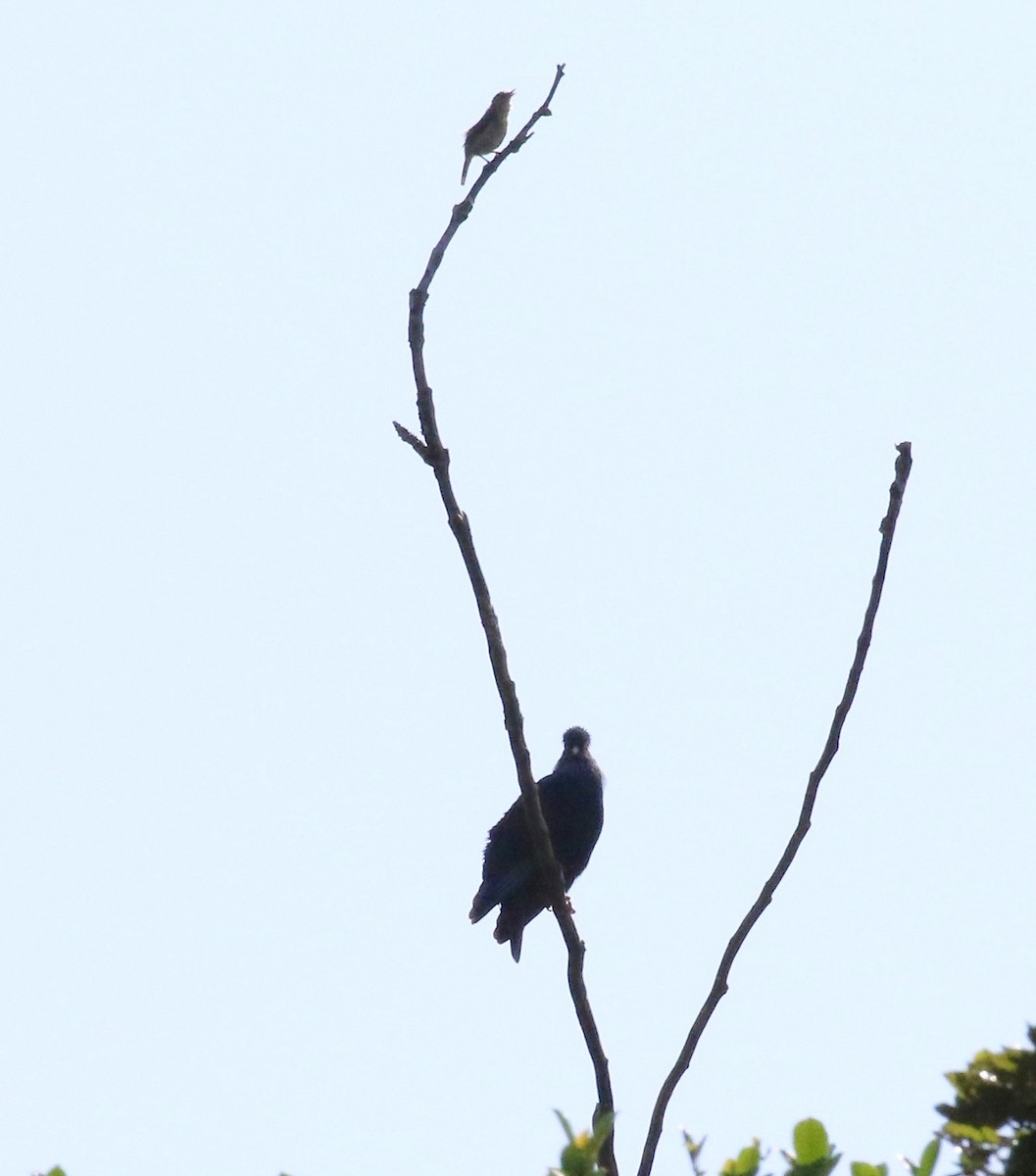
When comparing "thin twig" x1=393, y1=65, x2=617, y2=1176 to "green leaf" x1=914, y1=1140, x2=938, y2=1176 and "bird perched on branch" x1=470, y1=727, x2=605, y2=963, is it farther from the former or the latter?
"bird perched on branch" x1=470, y1=727, x2=605, y2=963

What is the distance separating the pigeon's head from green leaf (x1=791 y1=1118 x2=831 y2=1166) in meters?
5.88

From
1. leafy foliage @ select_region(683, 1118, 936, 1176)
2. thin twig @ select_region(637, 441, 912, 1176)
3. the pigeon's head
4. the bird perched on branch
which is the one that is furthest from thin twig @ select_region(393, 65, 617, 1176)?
the pigeon's head

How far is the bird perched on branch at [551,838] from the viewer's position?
711 centimetres

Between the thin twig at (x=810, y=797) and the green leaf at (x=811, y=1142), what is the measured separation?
0.67 meters

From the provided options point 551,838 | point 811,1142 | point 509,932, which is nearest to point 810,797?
point 811,1142

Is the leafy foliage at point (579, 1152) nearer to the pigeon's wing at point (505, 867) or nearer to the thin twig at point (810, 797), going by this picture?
the thin twig at point (810, 797)

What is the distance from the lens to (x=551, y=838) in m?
6.84

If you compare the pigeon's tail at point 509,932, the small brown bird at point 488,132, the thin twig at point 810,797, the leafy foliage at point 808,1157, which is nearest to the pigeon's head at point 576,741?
the pigeon's tail at point 509,932

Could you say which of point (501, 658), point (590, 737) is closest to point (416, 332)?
point (501, 658)

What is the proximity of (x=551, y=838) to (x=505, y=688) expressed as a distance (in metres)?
2.85

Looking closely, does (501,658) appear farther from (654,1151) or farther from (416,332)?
(654,1151)

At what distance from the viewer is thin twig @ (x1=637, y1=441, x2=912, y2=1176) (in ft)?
11.9

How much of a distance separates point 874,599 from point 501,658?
A: 863 mm

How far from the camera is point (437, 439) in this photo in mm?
4195
